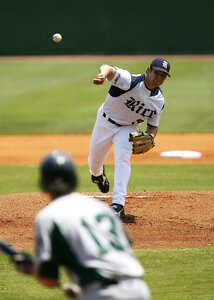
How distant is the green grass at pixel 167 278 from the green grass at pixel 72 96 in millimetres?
11531

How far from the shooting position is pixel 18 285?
7234mm

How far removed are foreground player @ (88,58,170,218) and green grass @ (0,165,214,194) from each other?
2601mm

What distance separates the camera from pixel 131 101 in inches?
377

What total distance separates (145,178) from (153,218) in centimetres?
363

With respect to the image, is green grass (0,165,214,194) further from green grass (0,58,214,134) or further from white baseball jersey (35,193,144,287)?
white baseball jersey (35,193,144,287)

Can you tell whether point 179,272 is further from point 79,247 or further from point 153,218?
point 79,247

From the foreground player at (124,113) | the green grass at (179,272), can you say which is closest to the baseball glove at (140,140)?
the foreground player at (124,113)

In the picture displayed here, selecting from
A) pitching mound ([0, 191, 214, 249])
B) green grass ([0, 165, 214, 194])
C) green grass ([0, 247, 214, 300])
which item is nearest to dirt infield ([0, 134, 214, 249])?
pitching mound ([0, 191, 214, 249])

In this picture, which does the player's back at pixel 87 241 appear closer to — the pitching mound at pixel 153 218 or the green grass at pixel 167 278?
the green grass at pixel 167 278

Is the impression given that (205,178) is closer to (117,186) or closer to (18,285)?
(117,186)
